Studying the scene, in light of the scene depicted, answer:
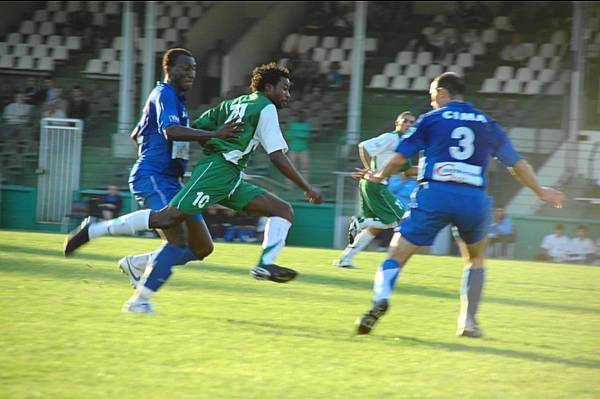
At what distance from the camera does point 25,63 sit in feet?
88.8

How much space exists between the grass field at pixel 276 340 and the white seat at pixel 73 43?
16706 millimetres

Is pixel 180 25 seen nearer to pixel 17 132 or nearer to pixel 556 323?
pixel 17 132

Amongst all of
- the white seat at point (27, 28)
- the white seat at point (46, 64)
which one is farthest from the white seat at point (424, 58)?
the white seat at point (27, 28)

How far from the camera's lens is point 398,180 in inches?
Result: 673

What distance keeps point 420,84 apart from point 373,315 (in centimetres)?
1735

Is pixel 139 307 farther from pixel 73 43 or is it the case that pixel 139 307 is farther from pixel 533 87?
pixel 73 43

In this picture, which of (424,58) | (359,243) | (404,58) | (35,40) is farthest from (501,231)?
(35,40)

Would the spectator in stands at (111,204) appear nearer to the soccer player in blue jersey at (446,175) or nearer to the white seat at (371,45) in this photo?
the white seat at (371,45)

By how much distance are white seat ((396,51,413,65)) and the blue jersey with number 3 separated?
17.9 metres

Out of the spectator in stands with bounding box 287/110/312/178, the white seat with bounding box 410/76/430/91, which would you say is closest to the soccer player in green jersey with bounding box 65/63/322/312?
the spectator in stands with bounding box 287/110/312/178

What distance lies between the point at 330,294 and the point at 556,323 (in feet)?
7.52

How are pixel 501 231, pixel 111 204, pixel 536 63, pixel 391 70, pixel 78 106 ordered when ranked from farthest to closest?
1. pixel 391 70
2. pixel 536 63
3. pixel 78 106
4. pixel 111 204
5. pixel 501 231

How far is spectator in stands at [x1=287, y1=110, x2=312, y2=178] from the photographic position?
66.9 feet

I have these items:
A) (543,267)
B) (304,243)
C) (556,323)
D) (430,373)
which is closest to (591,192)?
(543,267)
